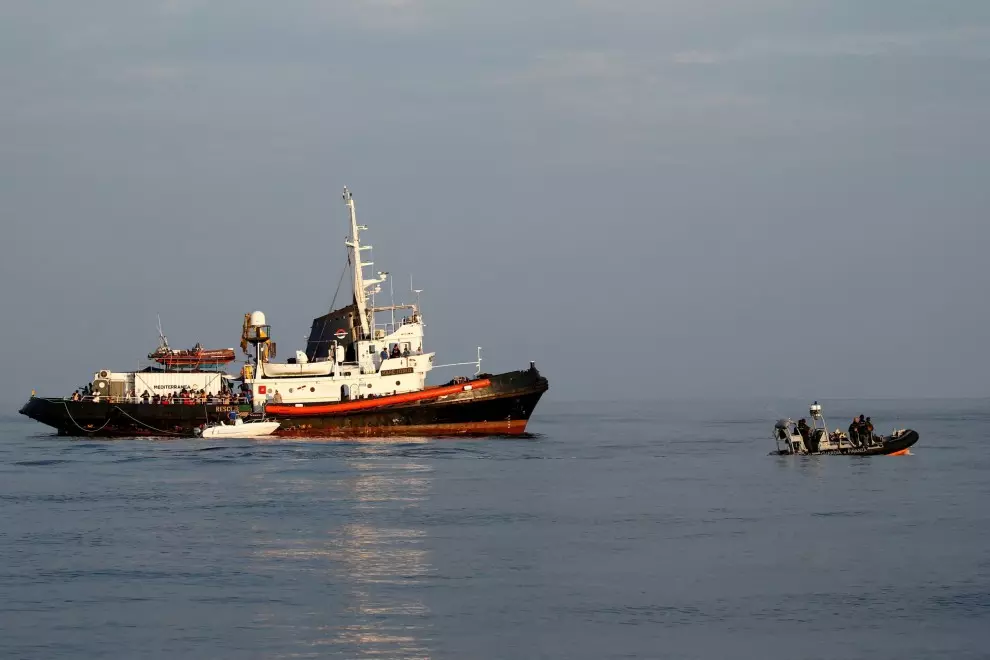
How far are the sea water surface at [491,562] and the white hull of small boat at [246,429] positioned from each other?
1499cm

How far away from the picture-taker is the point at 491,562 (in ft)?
115

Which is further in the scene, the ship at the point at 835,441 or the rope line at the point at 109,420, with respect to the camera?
the rope line at the point at 109,420

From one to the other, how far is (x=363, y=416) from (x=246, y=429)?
26.7 ft

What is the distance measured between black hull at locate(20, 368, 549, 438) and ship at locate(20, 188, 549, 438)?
0.22 ft

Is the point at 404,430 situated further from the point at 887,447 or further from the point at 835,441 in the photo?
the point at 887,447

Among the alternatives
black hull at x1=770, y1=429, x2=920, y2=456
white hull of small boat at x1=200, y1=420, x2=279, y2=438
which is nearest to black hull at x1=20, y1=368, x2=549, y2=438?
white hull of small boat at x1=200, y1=420, x2=279, y2=438

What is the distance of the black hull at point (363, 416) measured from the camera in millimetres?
81250

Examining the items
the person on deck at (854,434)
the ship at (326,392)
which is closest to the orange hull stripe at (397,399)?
the ship at (326,392)

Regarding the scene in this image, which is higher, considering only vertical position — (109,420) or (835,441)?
(109,420)

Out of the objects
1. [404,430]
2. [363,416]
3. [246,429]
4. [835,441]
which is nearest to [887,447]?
[835,441]

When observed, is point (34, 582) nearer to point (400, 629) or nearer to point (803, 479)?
→ point (400, 629)

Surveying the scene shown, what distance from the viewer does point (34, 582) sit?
31.7m

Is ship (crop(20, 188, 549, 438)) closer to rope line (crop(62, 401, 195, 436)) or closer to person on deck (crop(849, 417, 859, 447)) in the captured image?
rope line (crop(62, 401, 195, 436))

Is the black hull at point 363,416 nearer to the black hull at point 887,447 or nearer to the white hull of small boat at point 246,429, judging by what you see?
the white hull of small boat at point 246,429
